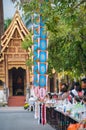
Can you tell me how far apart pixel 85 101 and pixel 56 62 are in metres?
11.2

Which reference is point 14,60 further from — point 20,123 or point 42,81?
point 42,81

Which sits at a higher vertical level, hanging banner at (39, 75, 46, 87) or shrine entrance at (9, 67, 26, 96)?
shrine entrance at (9, 67, 26, 96)

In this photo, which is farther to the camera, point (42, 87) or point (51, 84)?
point (51, 84)

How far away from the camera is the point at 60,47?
1891cm

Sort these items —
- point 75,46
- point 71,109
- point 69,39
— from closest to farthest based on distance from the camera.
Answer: point 71,109
point 69,39
point 75,46

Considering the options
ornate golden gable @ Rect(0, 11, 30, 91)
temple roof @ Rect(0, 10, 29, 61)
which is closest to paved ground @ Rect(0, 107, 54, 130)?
ornate golden gable @ Rect(0, 11, 30, 91)

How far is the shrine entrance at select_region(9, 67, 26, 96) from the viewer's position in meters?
45.4

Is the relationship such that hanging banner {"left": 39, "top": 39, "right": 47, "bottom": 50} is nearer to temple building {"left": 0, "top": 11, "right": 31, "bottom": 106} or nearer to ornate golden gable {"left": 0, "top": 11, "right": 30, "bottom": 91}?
temple building {"left": 0, "top": 11, "right": 31, "bottom": 106}

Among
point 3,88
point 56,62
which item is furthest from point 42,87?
point 3,88

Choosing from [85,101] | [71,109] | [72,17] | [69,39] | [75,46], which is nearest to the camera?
[72,17]

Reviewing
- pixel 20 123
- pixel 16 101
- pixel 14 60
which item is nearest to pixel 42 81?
pixel 20 123

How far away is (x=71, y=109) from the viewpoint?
1330 cm

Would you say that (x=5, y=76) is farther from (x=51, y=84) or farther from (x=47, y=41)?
(x=47, y=41)

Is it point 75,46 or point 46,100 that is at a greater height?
point 75,46
